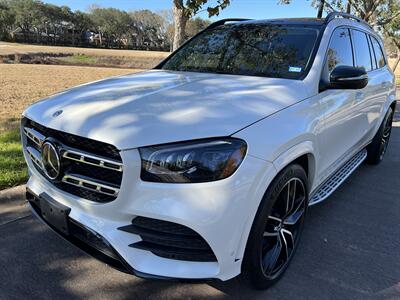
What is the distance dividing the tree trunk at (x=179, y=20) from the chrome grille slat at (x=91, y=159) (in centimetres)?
461

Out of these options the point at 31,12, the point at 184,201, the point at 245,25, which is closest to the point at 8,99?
the point at 245,25

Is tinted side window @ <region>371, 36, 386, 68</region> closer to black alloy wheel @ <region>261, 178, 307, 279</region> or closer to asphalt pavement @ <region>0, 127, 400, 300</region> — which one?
asphalt pavement @ <region>0, 127, 400, 300</region>

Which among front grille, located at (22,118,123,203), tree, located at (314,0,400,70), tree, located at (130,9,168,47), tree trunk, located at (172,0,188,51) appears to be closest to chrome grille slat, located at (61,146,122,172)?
front grille, located at (22,118,123,203)

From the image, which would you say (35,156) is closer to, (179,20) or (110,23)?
(179,20)

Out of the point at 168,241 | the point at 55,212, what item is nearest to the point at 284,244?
the point at 168,241

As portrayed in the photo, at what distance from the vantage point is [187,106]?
8.35ft

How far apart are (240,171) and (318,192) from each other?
5.78 feet

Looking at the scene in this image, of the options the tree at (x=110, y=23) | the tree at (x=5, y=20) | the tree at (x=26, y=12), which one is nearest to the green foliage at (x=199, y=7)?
the tree at (x=5, y=20)

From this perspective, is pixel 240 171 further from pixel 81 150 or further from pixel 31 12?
pixel 31 12

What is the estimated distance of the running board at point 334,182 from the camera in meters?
3.57

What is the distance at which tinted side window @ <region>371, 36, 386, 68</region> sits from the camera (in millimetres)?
5348

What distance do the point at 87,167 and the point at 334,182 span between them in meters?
2.62

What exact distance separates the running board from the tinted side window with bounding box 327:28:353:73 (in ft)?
3.61

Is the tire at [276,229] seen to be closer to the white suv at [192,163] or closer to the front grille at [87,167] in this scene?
the white suv at [192,163]
